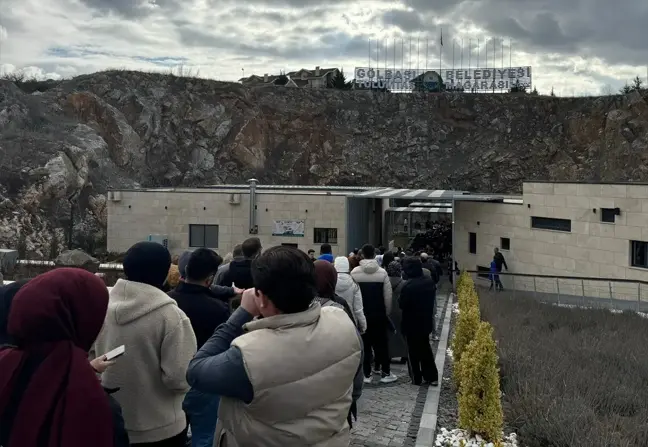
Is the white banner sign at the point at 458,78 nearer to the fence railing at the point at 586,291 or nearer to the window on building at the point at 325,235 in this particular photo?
the window on building at the point at 325,235

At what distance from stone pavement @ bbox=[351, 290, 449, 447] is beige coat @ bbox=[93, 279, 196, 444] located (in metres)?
2.55

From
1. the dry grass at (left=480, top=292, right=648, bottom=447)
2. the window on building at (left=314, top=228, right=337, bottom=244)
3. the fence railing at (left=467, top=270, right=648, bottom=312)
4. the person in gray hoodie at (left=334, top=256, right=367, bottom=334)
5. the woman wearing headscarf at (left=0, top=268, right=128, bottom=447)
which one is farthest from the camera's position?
the window on building at (left=314, top=228, right=337, bottom=244)

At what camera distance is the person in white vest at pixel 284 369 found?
2369 mm

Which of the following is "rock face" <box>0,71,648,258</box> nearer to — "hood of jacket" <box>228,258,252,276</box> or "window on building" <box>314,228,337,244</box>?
"window on building" <box>314,228,337,244</box>

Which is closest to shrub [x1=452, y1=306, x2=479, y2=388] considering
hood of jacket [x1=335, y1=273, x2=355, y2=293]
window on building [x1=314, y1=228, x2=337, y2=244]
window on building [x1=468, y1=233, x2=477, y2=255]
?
hood of jacket [x1=335, y1=273, x2=355, y2=293]

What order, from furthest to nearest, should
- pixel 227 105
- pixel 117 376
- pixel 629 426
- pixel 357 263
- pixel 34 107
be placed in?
pixel 227 105, pixel 34 107, pixel 357 263, pixel 629 426, pixel 117 376

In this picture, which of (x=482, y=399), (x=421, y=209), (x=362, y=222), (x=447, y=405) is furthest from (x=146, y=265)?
(x=421, y=209)

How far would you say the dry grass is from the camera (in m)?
5.21

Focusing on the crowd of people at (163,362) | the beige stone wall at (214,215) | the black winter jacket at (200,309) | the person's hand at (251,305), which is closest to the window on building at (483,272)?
the beige stone wall at (214,215)

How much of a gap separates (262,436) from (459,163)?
47.1 metres

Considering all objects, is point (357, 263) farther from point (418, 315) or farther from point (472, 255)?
point (472, 255)

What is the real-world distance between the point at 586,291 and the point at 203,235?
15.0m

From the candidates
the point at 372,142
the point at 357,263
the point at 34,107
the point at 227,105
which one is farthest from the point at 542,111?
the point at 357,263

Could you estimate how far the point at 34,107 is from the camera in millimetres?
36000
